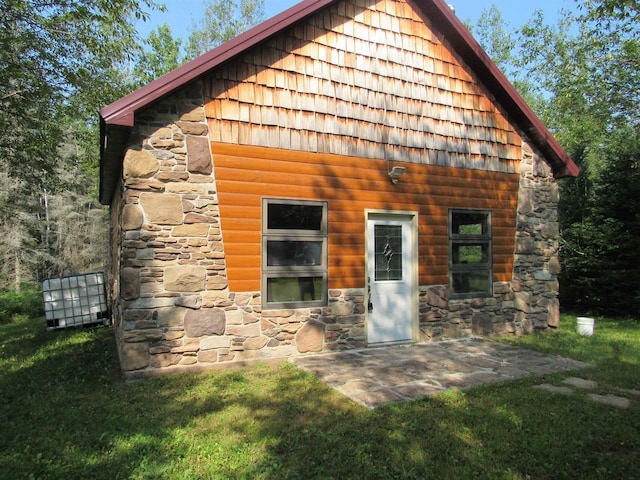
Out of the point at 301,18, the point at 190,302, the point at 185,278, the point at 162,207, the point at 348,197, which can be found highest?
the point at 301,18

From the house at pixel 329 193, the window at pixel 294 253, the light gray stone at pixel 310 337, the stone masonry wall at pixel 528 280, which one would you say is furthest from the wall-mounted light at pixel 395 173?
the light gray stone at pixel 310 337

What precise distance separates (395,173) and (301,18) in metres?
2.71

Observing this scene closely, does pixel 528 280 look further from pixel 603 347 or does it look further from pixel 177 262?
pixel 177 262

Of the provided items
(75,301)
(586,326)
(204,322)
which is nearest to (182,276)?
(204,322)

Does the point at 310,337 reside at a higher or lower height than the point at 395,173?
lower

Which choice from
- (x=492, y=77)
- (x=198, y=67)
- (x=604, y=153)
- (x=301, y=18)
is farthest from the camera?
(x=604, y=153)

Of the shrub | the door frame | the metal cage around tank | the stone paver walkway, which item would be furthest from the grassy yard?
the shrub

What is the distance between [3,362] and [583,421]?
309 inches

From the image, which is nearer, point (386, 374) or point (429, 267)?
point (386, 374)

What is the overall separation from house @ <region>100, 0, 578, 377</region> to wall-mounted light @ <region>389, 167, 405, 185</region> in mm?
36

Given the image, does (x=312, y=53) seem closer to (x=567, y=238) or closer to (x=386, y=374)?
(x=386, y=374)

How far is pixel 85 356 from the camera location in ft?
21.6

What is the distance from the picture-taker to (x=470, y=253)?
7738 mm

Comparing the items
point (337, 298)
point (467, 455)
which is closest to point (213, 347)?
point (337, 298)
